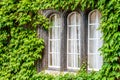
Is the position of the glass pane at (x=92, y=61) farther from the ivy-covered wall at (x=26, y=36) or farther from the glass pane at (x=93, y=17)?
the glass pane at (x=93, y=17)

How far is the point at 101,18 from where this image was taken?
6402 millimetres

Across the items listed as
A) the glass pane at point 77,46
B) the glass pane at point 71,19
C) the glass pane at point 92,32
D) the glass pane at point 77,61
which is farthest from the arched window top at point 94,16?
the glass pane at point 77,61

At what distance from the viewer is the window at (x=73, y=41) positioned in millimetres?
6836

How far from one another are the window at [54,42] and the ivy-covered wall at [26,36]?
0.17 meters

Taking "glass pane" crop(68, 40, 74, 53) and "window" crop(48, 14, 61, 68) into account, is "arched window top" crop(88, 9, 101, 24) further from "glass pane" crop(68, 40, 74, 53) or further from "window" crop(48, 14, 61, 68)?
"window" crop(48, 14, 61, 68)

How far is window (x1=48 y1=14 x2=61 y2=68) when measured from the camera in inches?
293

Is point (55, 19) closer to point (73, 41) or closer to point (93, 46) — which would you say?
point (73, 41)

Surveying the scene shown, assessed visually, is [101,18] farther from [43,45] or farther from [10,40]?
[10,40]

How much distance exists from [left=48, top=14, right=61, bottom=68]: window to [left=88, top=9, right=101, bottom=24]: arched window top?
851mm

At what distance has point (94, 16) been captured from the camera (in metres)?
6.83

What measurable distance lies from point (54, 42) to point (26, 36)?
0.73 meters

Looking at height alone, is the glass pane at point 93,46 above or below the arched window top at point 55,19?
below

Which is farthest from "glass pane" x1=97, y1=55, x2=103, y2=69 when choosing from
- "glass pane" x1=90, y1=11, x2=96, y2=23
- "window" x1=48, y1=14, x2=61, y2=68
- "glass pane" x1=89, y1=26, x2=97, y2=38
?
"window" x1=48, y1=14, x2=61, y2=68

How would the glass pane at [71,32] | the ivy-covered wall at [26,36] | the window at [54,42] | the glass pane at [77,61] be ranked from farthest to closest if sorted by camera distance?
the window at [54,42] → the glass pane at [71,32] → the glass pane at [77,61] → the ivy-covered wall at [26,36]
